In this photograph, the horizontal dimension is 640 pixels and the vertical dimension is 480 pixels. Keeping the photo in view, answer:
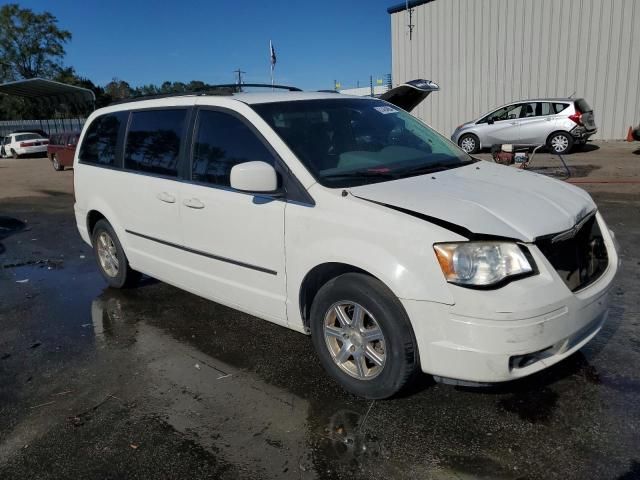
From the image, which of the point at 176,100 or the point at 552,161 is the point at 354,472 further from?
the point at 552,161

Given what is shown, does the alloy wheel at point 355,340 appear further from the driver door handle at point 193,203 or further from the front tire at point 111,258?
the front tire at point 111,258

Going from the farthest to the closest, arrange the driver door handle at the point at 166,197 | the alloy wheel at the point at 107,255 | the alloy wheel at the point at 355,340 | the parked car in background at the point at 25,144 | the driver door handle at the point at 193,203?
the parked car in background at the point at 25,144 < the alloy wheel at the point at 107,255 < the driver door handle at the point at 166,197 < the driver door handle at the point at 193,203 < the alloy wheel at the point at 355,340

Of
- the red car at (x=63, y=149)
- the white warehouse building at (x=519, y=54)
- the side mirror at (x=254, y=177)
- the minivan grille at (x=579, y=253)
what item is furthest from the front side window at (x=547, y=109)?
the red car at (x=63, y=149)

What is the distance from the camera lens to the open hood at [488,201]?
2824mm

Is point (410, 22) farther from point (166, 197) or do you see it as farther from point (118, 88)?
point (118, 88)

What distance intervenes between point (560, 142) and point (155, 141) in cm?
1436

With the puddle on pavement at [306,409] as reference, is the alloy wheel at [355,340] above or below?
above

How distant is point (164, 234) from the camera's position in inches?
177

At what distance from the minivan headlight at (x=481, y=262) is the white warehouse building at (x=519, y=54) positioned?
779 inches

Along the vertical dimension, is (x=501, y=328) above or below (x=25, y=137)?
below

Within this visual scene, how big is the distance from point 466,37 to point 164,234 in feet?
68.2

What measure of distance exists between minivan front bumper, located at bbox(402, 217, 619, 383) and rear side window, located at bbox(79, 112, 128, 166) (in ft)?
11.8

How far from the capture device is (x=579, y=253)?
311 centimetres

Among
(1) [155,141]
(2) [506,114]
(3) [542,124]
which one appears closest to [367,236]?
(1) [155,141]
